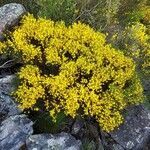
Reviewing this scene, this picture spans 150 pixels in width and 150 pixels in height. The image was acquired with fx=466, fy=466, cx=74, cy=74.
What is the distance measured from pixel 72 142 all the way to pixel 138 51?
107 inches

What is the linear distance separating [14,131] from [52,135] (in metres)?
0.72

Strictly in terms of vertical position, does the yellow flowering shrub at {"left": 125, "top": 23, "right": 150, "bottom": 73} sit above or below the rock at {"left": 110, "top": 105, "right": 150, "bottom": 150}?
above

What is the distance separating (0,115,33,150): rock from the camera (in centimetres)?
852

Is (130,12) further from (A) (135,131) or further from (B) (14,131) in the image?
(B) (14,131)

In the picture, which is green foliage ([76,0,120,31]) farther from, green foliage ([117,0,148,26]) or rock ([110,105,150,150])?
rock ([110,105,150,150])

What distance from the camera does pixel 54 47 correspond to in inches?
371

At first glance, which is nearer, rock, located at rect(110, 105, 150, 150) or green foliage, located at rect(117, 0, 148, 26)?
rock, located at rect(110, 105, 150, 150)

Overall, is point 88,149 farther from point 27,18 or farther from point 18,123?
point 27,18

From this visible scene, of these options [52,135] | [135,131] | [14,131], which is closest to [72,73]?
[52,135]

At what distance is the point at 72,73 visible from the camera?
9094 millimetres

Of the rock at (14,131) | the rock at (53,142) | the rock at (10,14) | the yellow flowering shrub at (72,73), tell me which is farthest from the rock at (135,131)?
the rock at (10,14)

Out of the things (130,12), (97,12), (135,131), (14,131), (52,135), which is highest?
(97,12)

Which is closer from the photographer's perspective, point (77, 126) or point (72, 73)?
point (72, 73)

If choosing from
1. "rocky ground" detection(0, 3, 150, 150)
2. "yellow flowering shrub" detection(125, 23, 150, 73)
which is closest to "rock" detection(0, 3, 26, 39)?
"rocky ground" detection(0, 3, 150, 150)
